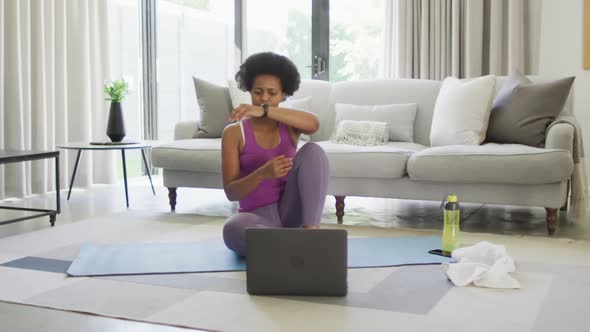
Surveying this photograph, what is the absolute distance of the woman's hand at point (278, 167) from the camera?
7.02 ft

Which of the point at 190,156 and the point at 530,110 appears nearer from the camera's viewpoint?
the point at 530,110

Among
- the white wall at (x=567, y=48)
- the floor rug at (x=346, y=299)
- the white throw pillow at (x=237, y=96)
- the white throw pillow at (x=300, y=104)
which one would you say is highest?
the white wall at (x=567, y=48)

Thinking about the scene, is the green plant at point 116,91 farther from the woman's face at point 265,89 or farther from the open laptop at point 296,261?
the open laptop at point 296,261

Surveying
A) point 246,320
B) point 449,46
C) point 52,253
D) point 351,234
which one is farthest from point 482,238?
point 449,46

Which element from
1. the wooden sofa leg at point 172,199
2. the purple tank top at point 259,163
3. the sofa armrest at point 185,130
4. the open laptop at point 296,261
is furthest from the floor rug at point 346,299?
the sofa armrest at point 185,130

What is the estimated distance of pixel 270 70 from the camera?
2.33 metres

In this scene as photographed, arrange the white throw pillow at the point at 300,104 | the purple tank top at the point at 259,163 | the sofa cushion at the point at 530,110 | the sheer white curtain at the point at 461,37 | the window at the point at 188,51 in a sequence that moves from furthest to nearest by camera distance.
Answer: the window at the point at 188,51, the sheer white curtain at the point at 461,37, the white throw pillow at the point at 300,104, the sofa cushion at the point at 530,110, the purple tank top at the point at 259,163

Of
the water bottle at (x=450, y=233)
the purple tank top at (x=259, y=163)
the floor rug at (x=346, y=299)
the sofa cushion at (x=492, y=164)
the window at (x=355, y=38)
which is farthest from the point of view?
the window at (x=355, y=38)

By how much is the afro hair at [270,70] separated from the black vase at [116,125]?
2.10m

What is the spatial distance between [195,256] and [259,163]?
50 cm

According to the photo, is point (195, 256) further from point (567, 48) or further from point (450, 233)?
point (567, 48)

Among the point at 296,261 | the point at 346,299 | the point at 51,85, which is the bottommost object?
the point at 346,299

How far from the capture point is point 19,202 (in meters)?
4.27

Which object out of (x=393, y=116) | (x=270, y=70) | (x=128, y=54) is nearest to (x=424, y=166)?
(x=393, y=116)
